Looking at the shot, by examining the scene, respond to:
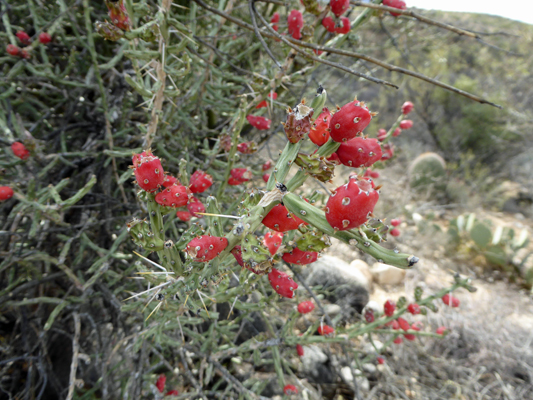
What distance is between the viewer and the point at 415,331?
195 centimetres

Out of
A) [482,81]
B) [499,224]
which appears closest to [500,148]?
[499,224]

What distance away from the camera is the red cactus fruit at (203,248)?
78 centimetres

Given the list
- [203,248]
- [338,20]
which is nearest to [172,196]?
[203,248]

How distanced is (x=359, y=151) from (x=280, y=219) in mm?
264

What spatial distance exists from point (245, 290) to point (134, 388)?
0.87 m

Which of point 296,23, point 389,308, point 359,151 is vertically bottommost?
point 389,308

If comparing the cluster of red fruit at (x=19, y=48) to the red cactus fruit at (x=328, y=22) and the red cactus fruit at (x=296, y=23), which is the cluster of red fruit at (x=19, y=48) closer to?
the red cactus fruit at (x=296, y=23)

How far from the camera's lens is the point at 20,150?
149 cm

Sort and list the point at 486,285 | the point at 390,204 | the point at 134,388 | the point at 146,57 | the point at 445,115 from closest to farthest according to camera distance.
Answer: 1. the point at 146,57
2. the point at 134,388
3. the point at 486,285
4. the point at 390,204
5. the point at 445,115

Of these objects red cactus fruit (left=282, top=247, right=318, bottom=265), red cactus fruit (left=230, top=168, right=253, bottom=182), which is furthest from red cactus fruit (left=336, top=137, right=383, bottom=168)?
red cactus fruit (left=230, top=168, right=253, bottom=182)

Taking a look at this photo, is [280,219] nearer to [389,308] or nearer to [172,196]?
[172,196]

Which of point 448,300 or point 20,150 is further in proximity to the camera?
point 448,300

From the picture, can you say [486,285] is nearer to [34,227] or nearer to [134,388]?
[134,388]

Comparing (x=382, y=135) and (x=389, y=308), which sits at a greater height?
(x=382, y=135)
